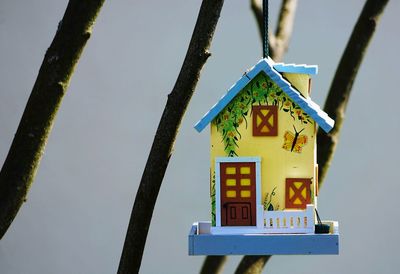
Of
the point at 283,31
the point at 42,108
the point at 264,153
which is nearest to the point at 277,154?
the point at 264,153

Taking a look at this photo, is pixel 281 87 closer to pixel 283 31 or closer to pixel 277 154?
pixel 277 154

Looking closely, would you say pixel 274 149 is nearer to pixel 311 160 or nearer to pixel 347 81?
pixel 311 160

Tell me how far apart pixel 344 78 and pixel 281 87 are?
0.87m

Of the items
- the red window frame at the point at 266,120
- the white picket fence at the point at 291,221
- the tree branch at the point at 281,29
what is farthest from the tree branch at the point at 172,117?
the tree branch at the point at 281,29

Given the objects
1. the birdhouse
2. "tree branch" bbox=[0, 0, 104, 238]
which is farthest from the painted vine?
"tree branch" bbox=[0, 0, 104, 238]

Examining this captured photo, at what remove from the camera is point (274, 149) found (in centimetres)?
247

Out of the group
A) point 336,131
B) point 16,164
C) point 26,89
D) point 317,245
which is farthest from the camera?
point 26,89

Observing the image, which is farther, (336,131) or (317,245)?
(336,131)

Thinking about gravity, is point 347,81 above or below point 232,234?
above

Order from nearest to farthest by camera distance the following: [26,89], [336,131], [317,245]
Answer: [317,245]
[336,131]
[26,89]

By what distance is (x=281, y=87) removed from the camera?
245 cm

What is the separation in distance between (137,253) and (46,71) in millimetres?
524

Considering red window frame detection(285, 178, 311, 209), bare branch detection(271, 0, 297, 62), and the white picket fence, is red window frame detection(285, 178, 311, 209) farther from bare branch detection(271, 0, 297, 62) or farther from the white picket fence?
bare branch detection(271, 0, 297, 62)

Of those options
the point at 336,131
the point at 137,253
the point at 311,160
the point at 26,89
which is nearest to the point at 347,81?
the point at 336,131
